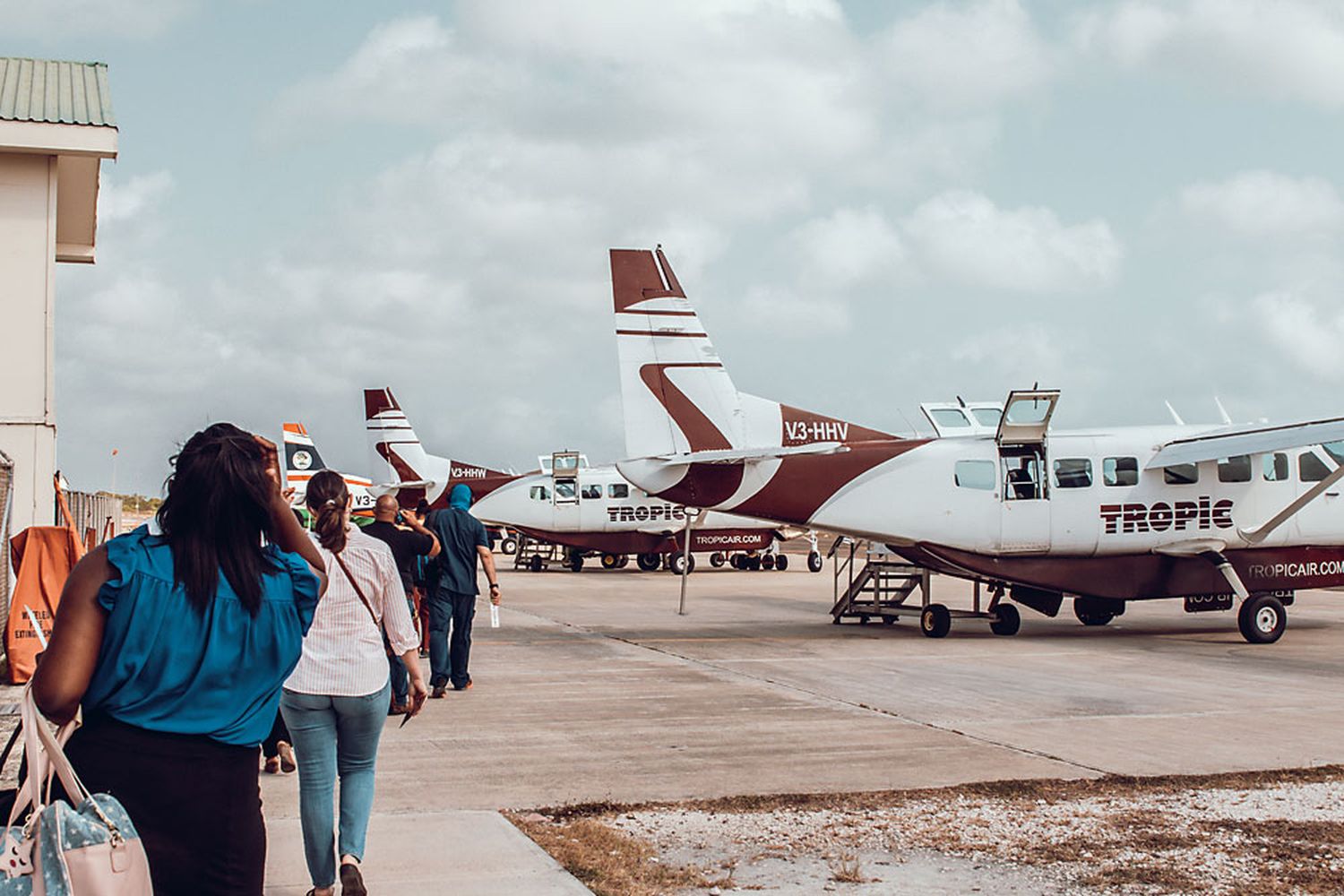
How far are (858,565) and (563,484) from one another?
36.2ft

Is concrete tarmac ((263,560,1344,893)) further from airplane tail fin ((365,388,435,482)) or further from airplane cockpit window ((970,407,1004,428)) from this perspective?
airplane tail fin ((365,388,435,482))

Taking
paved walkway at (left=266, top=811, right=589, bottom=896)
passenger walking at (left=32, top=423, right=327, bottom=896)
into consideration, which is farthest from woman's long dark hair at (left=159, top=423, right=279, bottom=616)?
paved walkway at (left=266, top=811, right=589, bottom=896)

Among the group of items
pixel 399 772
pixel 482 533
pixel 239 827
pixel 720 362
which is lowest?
pixel 399 772

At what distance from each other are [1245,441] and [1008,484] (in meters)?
2.95

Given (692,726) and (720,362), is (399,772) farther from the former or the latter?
(720,362)

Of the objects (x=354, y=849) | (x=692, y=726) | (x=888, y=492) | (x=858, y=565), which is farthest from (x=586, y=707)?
(x=858, y=565)

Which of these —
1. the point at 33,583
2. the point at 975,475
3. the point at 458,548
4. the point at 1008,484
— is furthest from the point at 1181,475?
the point at 33,583

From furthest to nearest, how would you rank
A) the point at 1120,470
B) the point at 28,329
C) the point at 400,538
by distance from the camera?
the point at 1120,470 < the point at 28,329 < the point at 400,538

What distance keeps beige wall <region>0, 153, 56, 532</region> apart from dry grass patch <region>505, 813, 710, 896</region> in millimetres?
8246

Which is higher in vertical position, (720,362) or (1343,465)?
(720,362)

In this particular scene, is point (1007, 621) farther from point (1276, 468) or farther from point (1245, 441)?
point (1276, 468)

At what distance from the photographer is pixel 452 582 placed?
432 inches

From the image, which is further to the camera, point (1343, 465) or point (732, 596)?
point (732, 596)

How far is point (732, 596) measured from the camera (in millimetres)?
25594
